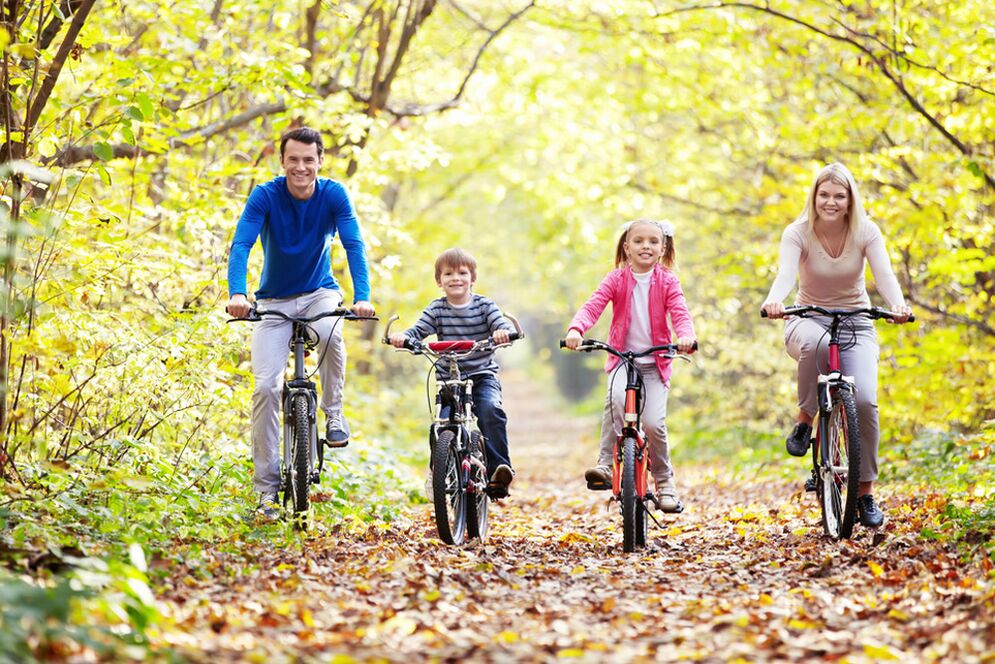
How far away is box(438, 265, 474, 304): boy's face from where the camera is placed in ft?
22.8

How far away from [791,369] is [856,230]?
335 inches

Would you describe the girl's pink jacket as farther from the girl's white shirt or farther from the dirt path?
the dirt path

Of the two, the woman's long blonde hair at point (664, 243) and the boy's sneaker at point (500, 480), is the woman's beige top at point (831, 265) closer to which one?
the woman's long blonde hair at point (664, 243)

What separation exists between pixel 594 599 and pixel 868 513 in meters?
2.38

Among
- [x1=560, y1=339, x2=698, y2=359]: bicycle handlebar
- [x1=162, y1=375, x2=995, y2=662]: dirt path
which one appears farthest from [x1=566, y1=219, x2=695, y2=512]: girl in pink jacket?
[x1=162, y1=375, x2=995, y2=662]: dirt path

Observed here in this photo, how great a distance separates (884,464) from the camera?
10.6 metres

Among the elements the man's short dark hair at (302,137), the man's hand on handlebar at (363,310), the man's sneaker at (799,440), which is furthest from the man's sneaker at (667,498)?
the man's short dark hair at (302,137)

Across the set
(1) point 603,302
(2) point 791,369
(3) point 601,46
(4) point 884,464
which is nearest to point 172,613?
(1) point 603,302

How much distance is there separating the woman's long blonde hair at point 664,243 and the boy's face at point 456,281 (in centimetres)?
98

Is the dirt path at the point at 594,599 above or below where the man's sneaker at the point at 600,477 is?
below

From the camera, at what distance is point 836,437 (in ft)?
21.6

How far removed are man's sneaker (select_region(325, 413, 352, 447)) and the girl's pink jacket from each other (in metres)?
1.61

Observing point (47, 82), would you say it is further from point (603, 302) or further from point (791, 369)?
point (791, 369)

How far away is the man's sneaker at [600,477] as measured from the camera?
6727 millimetres
